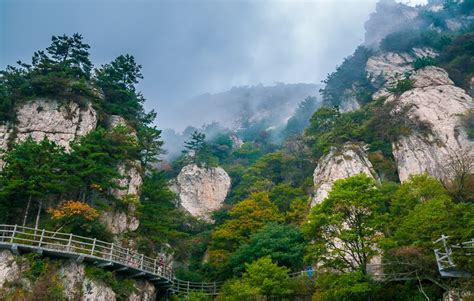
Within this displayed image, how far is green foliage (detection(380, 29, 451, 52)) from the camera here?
58.5m

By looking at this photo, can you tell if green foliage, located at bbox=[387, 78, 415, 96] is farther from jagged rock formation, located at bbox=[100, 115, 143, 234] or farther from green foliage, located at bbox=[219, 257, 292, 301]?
jagged rock formation, located at bbox=[100, 115, 143, 234]

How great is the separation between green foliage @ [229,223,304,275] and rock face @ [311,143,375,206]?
5850mm

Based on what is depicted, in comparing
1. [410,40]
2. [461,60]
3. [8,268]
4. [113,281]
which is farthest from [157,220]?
[410,40]

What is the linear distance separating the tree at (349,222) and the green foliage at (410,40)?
46518 millimetres

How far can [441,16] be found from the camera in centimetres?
6619

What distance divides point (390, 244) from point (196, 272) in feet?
68.0

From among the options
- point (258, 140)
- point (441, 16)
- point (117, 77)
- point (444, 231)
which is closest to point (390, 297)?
point (444, 231)

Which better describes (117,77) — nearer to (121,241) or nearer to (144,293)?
(121,241)

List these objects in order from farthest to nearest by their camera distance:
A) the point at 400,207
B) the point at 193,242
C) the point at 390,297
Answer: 1. the point at 193,242
2. the point at 400,207
3. the point at 390,297

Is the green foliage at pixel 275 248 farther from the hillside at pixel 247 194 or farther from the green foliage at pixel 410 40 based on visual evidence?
the green foliage at pixel 410 40

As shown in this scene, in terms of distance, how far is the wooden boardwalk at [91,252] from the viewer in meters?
19.6

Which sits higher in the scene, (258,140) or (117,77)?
(258,140)

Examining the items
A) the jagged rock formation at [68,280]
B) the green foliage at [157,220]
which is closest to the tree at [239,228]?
the green foliage at [157,220]

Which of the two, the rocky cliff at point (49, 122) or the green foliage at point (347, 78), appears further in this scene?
the green foliage at point (347, 78)
